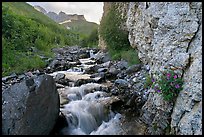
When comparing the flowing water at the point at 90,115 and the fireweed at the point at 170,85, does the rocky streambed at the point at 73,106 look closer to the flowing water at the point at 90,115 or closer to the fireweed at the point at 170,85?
the flowing water at the point at 90,115

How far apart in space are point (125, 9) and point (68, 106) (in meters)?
13.2

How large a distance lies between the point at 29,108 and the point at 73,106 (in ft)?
9.60

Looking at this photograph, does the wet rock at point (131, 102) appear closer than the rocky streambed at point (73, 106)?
No

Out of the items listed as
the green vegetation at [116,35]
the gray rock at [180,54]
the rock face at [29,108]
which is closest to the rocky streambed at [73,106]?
the rock face at [29,108]

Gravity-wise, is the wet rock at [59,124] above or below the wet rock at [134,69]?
below

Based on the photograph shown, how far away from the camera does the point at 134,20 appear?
12.6 metres

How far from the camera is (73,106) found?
8.98 metres

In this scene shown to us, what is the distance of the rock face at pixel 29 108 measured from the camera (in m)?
6.09

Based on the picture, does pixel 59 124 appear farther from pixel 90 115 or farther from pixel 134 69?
pixel 134 69

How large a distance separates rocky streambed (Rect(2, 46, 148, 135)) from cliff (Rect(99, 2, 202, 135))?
1.17 metres

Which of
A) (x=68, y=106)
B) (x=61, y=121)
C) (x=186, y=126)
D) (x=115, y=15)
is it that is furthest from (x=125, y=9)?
(x=186, y=126)

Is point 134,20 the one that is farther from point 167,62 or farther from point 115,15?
point 115,15

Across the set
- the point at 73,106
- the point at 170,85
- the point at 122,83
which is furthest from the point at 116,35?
the point at 170,85

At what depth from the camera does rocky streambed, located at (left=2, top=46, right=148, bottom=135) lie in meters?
6.21
